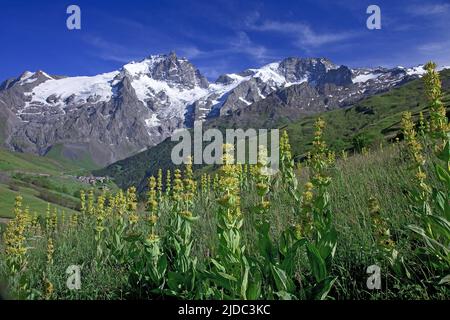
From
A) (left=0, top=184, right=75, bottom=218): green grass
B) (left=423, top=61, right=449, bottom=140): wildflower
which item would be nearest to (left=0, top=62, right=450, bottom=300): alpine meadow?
(left=423, top=61, right=449, bottom=140): wildflower

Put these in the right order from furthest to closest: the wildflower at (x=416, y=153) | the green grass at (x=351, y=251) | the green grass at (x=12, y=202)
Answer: the green grass at (x=12, y=202), the wildflower at (x=416, y=153), the green grass at (x=351, y=251)

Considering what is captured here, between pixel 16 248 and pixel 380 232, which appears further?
pixel 16 248

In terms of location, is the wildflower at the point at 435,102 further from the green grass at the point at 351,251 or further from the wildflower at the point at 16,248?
the wildflower at the point at 16,248

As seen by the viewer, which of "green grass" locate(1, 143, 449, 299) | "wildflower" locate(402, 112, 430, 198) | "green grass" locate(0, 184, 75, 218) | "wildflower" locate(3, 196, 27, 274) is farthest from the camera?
"green grass" locate(0, 184, 75, 218)

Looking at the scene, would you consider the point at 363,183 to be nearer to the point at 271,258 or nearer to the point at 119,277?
the point at 271,258

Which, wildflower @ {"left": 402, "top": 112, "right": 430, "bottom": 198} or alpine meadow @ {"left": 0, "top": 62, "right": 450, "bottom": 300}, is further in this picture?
wildflower @ {"left": 402, "top": 112, "right": 430, "bottom": 198}

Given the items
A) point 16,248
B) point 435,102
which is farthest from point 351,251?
point 16,248

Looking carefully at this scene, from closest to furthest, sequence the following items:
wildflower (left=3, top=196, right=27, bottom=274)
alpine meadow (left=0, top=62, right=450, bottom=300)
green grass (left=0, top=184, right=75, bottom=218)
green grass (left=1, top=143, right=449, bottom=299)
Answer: alpine meadow (left=0, top=62, right=450, bottom=300) → green grass (left=1, top=143, right=449, bottom=299) → wildflower (left=3, top=196, right=27, bottom=274) → green grass (left=0, top=184, right=75, bottom=218)

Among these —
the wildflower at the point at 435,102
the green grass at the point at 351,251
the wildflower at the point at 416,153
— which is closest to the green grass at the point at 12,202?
the green grass at the point at 351,251

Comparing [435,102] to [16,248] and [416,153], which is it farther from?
[16,248]

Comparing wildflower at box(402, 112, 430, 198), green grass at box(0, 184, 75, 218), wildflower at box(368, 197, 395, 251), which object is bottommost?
green grass at box(0, 184, 75, 218)

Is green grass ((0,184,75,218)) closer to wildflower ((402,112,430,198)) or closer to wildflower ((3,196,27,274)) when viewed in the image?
wildflower ((3,196,27,274))
